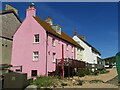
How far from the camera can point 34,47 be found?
23.0m

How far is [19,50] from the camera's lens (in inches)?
941

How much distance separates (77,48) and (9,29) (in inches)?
579

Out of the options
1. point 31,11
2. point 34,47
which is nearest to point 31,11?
point 31,11

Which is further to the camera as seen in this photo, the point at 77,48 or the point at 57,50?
the point at 77,48

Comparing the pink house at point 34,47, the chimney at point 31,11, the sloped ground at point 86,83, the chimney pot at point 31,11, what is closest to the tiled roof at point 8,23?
the pink house at point 34,47

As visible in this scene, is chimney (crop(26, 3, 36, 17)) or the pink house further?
chimney (crop(26, 3, 36, 17))

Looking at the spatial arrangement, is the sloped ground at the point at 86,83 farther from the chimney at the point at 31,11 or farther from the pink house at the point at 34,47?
the chimney at the point at 31,11

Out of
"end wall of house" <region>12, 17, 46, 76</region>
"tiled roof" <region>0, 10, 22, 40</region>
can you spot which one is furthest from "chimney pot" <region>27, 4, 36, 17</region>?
"tiled roof" <region>0, 10, 22, 40</region>

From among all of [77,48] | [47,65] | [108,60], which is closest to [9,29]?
[47,65]

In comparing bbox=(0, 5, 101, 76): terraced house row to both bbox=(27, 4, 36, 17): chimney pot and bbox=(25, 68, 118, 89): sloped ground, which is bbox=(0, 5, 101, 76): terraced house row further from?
bbox=(25, 68, 118, 89): sloped ground

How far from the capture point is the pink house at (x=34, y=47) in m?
22.3

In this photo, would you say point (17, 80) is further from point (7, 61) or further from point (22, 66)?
point (7, 61)

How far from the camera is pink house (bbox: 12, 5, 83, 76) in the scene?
22297mm

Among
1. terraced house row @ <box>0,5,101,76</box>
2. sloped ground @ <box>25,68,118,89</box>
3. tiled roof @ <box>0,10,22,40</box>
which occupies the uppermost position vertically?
tiled roof @ <box>0,10,22,40</box>
